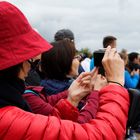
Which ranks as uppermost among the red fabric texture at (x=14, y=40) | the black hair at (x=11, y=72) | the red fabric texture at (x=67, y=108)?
the red fabric texture at (x=14, y=40)

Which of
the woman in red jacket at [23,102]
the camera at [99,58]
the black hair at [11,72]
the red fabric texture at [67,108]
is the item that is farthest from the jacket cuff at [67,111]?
the black hair at [11,72]

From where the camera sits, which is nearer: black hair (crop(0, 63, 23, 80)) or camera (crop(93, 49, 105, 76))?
black hair (crop(0, 63, 23, 80))

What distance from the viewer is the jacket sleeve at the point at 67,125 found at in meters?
1.50

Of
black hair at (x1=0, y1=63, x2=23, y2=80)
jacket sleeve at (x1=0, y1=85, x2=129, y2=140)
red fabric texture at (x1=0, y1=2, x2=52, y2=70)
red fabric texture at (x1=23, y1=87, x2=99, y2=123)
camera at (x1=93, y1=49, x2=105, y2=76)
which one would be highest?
red fabric texture at (x1=0, y1=2, x2=52, y2=70)

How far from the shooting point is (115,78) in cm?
178

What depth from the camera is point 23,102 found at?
5.53ft

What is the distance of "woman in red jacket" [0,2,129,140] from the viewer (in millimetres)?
1504

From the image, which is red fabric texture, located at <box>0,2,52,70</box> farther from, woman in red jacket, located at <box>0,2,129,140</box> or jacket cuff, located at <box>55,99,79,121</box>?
jacket cuff, located at <box>55,99,79,121</box>

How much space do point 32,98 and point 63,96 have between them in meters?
0.43

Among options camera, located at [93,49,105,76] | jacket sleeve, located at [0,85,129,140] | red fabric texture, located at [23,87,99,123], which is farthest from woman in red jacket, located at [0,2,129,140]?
red fabric texture, located at [23,87,99,123]

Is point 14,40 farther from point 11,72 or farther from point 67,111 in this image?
point 67,111

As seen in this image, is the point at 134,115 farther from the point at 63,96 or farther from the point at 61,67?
the point at 61,67

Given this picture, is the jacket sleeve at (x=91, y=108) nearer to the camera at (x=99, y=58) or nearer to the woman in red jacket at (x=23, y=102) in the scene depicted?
the camera at (x=99, y=58)

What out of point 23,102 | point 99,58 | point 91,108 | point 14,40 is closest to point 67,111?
point 91,108
